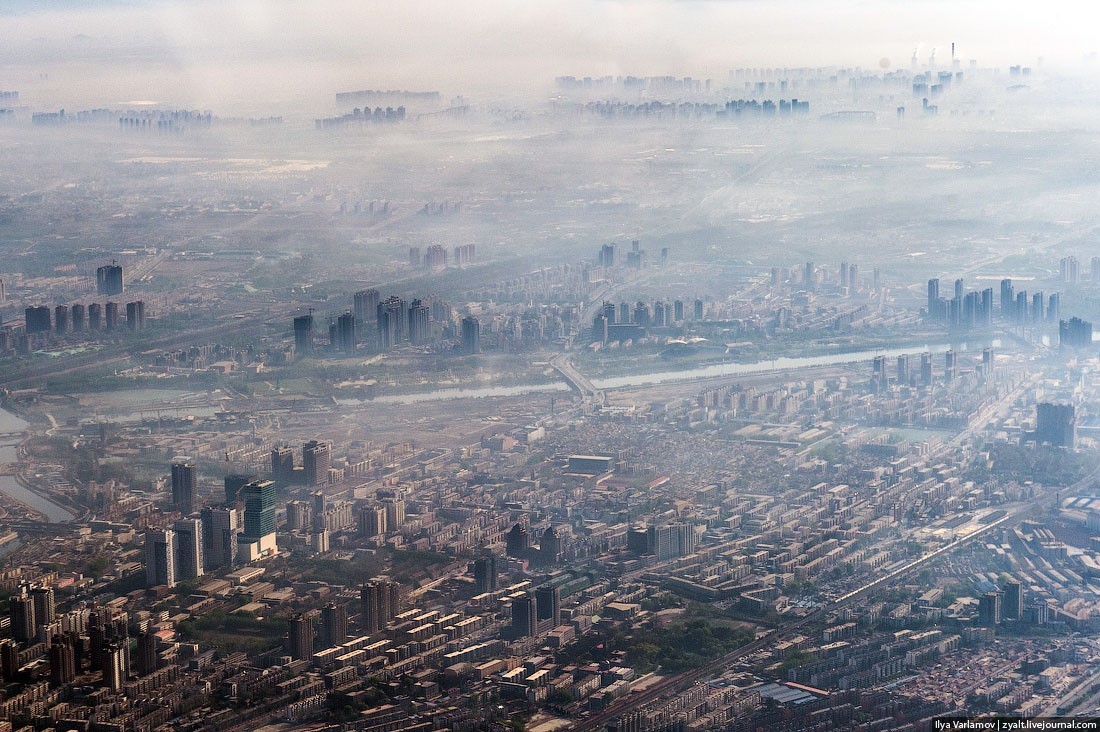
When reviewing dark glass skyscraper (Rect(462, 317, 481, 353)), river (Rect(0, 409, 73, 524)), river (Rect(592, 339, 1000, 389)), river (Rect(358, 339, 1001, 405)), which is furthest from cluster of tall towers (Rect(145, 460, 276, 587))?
dark glass skyscraper (Rect(462, 317, 481, 353))

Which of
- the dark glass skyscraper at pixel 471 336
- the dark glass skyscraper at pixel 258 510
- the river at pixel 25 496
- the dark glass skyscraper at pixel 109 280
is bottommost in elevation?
the river at pixel 25 496

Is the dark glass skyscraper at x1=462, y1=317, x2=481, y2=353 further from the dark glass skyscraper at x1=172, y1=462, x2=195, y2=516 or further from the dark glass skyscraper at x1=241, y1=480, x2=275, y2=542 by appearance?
the dark glass skyscraper at x1=241, y1=480, x2=275, y2=542

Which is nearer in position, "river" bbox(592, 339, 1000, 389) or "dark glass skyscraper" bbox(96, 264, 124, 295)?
"river" bbox(592, 339, 1000, 389)

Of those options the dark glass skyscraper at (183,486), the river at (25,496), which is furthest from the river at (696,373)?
the dark glass skyscraper at (183,486)

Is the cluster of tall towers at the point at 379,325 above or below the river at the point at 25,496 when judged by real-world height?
above

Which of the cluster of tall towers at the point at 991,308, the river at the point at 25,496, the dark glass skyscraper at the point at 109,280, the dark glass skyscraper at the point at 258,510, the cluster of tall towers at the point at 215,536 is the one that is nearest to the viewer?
the cluster of tall towers at the point at 215,536

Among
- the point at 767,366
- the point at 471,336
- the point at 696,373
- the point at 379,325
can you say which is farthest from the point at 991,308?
the point at 379,325

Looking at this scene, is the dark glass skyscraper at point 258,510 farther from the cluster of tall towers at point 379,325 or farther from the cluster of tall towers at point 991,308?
the cluster of tall towers at point 991,308

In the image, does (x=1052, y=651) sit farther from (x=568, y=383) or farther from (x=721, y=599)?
(x=568, y=383)

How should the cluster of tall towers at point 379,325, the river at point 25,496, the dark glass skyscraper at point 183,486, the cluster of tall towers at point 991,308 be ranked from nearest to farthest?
the river at point 25,496 < the dark glass skyscraper at point 183,486 < the cluster of tall towers at point 379,325 < the cluster of tall towers at point 991,308

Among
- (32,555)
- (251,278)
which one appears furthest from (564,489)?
(251,278)

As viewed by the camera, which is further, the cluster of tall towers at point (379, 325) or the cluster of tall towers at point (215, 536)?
the cluster of tall towers at point (379, 325)
